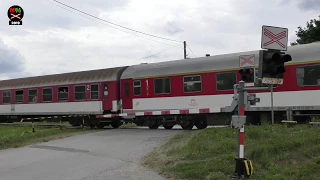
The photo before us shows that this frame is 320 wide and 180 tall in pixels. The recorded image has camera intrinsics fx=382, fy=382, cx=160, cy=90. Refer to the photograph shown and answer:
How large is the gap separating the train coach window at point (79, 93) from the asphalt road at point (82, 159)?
6.48 m

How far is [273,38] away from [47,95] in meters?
20.6

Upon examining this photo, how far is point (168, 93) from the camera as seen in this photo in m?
19.5

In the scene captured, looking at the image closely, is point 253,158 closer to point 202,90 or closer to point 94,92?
point 202,90

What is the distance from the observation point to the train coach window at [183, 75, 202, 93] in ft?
60.7

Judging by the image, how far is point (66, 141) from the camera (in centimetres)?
1694

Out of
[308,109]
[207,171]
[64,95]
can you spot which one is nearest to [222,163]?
[207,171]

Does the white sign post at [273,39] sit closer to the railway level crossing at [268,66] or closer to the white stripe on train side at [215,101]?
the railway level crossing at [268,66]

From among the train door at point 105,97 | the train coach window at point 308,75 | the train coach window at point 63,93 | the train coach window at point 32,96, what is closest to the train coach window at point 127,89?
the train door at point 105,97

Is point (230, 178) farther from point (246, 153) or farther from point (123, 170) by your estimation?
point (123, 170)

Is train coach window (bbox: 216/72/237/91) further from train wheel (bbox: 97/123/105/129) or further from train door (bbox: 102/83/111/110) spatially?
train wheel (bbox: 97/123/105/129)

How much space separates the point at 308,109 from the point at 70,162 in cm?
971

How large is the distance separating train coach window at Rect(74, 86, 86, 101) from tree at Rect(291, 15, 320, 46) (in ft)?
85.2

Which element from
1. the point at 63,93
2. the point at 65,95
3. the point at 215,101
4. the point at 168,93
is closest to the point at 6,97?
the point at 63,93

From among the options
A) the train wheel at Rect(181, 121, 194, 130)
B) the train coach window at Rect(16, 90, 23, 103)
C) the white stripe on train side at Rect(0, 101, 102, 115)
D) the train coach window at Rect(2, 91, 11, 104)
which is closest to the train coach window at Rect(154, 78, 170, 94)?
the train wheel at Rect(181, 121, 194, 130)
